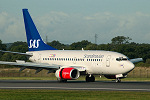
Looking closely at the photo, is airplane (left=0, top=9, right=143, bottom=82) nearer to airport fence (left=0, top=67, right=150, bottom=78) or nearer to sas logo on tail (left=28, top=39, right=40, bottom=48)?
sas logo on tail (left=28, top=39, right=40, bottom=48)

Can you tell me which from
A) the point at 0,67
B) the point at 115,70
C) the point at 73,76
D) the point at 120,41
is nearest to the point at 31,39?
the point at 73,76

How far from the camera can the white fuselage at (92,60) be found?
47.3 metres

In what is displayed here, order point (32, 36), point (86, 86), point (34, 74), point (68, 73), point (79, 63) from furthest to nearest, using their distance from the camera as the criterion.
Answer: point (34, 74) → point (32, 36) → point (79, 63) → point (68, 73) → point (86, 86)

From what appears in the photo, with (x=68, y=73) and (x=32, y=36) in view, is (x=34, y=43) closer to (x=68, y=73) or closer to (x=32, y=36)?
(x=32, y=36)

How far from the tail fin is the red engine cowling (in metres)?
9.58

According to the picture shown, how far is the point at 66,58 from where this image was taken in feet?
172

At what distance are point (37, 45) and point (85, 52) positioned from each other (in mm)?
9479

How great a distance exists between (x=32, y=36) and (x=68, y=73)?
12.9 m

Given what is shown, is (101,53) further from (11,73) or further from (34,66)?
(11,73)

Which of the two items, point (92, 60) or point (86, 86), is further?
point (92, 60)

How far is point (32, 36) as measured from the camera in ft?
191

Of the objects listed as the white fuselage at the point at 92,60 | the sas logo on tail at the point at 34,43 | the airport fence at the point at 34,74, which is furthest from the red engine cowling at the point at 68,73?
the airport fence at the point at 34,74

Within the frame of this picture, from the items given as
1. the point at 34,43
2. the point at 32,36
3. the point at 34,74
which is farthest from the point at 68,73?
the point at 34,74

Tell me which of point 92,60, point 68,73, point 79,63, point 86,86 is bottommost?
point 86,86
